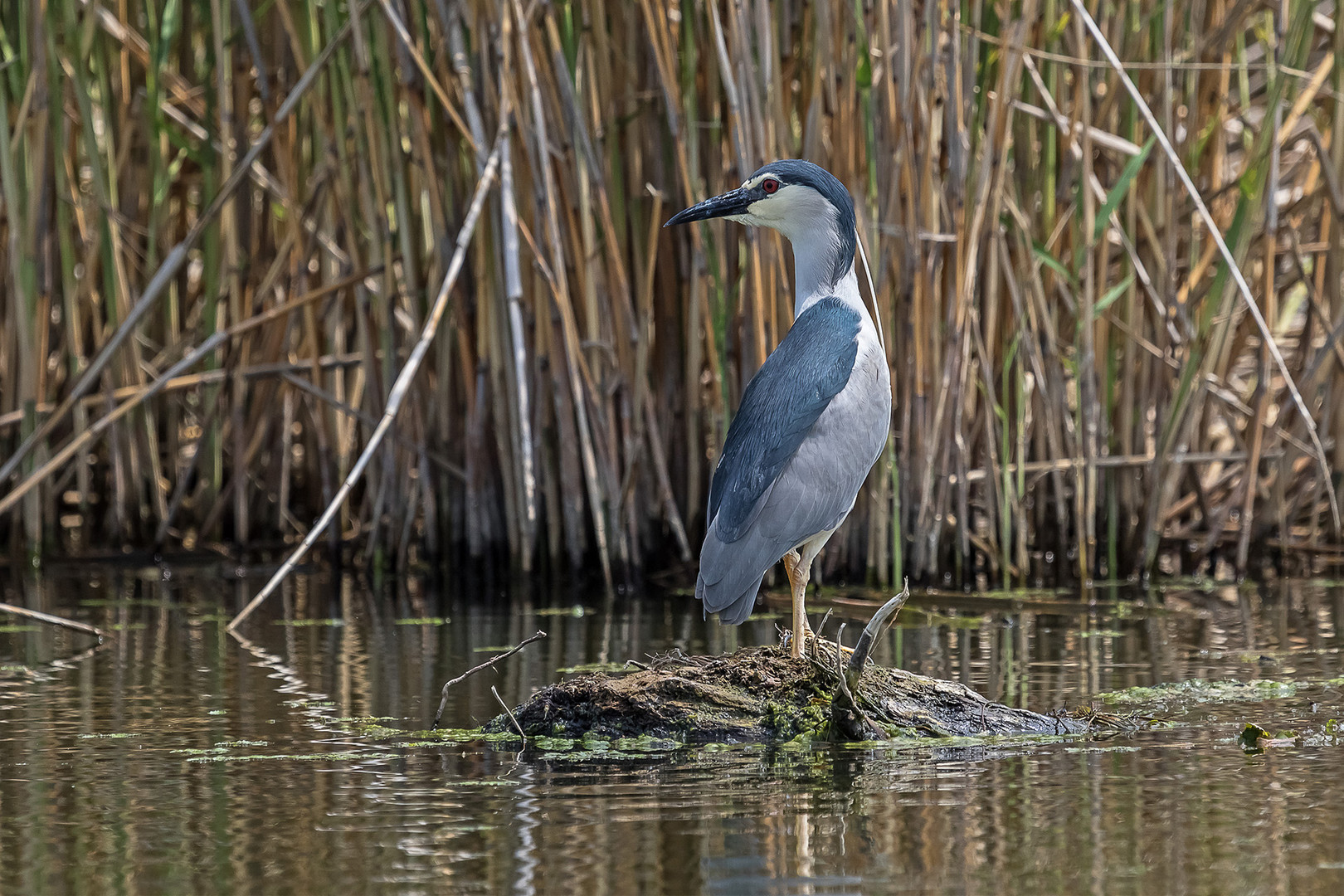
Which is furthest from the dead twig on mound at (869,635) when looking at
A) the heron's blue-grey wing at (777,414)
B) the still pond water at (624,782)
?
the heron's blue-grey wing at (777,414)

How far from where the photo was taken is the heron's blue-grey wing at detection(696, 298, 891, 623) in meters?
4.22

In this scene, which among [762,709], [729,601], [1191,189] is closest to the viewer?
[762,709]

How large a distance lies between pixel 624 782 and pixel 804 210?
6.75ft

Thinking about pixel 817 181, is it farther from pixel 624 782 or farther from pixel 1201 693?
pixel 624 782

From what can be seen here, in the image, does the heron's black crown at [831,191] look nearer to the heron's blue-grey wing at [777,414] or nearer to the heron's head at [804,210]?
the heron's head at [804,210]

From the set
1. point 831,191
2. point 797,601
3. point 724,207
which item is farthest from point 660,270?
point 797,601

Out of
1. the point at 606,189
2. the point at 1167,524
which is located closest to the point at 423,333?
the point at 606,189

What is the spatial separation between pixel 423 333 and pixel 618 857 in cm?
366

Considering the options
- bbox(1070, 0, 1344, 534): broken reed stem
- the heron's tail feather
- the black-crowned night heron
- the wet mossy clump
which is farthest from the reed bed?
the wet mossy clump

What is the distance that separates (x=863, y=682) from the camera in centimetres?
392

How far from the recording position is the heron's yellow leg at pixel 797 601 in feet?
13.8

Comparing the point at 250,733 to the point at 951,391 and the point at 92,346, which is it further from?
the point at 92,346

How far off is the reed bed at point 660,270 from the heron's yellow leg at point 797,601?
60.4 inches

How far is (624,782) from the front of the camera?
3.36 m
